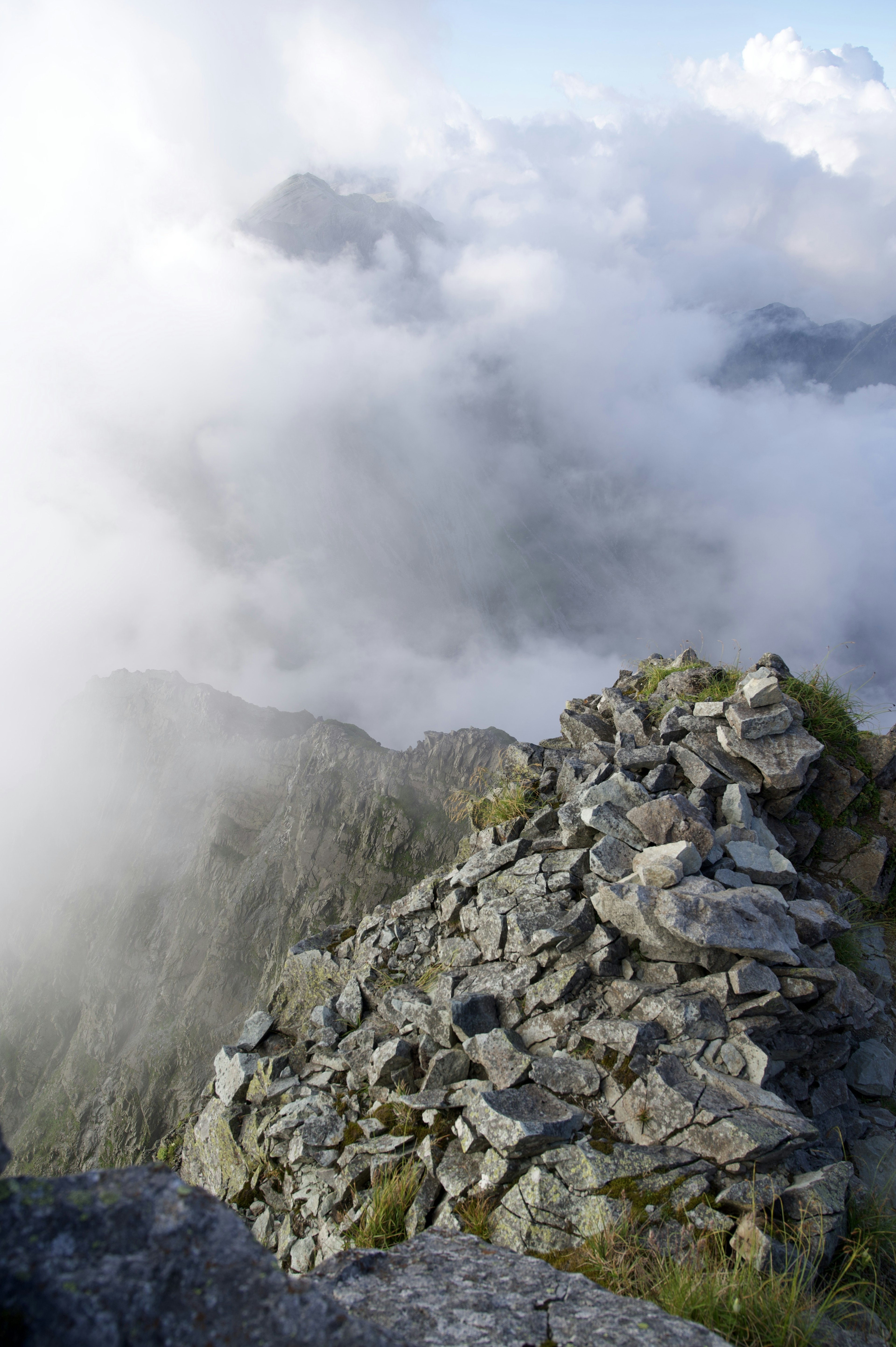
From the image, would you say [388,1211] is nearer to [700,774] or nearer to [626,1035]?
[626,1035]

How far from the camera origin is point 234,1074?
992 centimetres

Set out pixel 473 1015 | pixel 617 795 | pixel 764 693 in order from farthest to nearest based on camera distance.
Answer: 1. pixel 764 693
2. pixel 617 795
3. pixel 473 1015

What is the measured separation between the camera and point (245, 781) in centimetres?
16288

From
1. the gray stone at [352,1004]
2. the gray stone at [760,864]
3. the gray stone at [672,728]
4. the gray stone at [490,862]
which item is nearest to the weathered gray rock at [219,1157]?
the gray stone at [352,1004]

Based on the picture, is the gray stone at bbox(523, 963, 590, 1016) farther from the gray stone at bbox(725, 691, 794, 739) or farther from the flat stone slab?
the gray stone at bbox(725, 691, 794, 739)

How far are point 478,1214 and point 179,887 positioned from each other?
178523 mm

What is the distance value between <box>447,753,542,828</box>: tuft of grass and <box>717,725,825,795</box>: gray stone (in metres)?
3.68

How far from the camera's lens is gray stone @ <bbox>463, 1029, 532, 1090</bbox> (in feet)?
24.0

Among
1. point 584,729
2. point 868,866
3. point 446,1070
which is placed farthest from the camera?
point 584,729

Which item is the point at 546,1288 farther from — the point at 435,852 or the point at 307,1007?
the point at 435,852

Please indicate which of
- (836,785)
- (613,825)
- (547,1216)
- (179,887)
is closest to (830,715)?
(836,785)

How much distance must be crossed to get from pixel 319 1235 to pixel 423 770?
127 meters

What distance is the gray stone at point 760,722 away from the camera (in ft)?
36.5

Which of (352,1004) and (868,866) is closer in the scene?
(352,1004)
